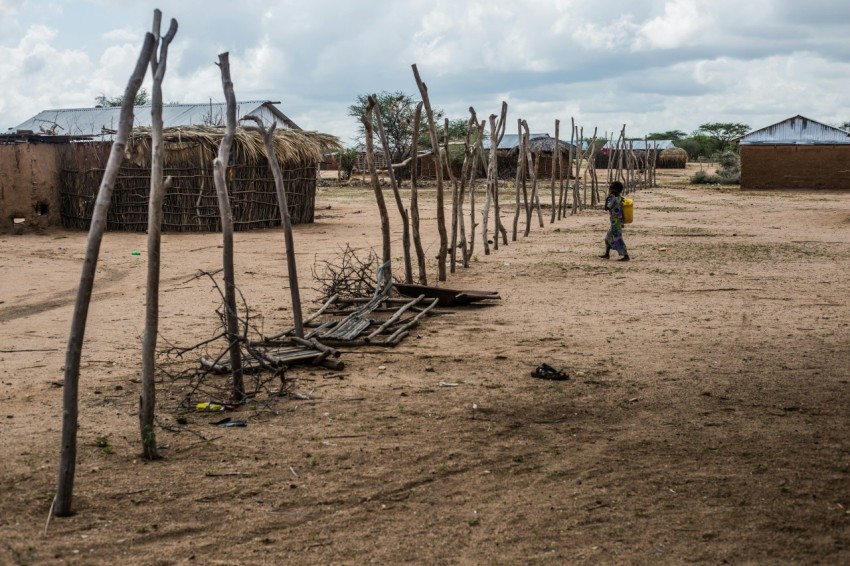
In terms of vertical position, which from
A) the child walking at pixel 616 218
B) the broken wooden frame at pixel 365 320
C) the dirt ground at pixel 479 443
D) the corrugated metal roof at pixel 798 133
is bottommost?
the dirt ground at pixel 479 443

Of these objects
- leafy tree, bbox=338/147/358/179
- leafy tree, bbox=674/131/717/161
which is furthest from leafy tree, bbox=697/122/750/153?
leafy tree, bbox=338/147/358/179

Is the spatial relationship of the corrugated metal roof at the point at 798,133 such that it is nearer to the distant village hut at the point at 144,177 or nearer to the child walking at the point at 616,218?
the distant village hut at the point at 144,177

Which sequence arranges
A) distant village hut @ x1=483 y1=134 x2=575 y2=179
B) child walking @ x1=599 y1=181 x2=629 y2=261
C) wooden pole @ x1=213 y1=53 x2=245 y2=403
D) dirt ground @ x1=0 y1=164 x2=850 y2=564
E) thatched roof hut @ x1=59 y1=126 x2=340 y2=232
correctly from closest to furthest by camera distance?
dirt ground @ x1=0 y1=164 x2=850 y2=564, wooden pole @ x1=213 y1=53 x2=245 y2=403, child walking @ x1=599 y1=181 x2=629 y2=261, thatched roof hut @ x1=59 y1=126 x2=340 y2=232, distant village hut @ x1=483 y1=134 x2=575 y2=179

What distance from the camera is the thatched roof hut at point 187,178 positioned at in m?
16.1

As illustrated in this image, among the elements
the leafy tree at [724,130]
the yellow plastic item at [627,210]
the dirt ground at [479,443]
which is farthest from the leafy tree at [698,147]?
the dirt ground at [479,443]

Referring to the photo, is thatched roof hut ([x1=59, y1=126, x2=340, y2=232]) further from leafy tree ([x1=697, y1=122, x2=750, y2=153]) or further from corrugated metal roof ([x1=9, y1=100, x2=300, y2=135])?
leafy tree ([x1=697, y1=122, x2=750, y2=153])

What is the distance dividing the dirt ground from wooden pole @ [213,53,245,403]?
0.30 m

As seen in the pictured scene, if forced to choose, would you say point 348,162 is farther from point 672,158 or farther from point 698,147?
point 698,147

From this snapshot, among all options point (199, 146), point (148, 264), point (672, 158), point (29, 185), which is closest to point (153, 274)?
point (148, 264)

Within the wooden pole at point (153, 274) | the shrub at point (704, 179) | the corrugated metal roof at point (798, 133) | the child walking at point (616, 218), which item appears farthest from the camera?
the shrub at point (704, 179)

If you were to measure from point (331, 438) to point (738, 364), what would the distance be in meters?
2.77

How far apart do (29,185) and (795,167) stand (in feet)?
80.0

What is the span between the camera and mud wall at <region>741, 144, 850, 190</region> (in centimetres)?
3095

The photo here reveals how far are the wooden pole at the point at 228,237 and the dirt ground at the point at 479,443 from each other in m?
0.30
